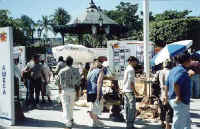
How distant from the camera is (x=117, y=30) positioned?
54.8 feet

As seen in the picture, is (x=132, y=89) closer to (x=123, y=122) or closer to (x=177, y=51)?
(x=123, y=122)

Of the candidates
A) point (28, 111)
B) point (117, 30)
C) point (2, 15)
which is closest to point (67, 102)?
point (28, 111)

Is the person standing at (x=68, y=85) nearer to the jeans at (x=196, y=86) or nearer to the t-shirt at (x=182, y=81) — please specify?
the t-shirt at (x=182, y=81)

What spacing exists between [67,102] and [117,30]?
1023 cm

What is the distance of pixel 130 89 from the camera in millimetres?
7004

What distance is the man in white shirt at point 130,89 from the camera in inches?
274

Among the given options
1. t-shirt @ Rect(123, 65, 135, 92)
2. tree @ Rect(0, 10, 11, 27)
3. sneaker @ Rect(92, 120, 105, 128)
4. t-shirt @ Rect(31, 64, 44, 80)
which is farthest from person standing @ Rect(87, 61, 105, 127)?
tree @ Rect(0, 10, 11, 27)

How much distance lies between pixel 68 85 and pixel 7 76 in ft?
5.57

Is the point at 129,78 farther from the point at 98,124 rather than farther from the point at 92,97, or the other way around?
the point at 98,124

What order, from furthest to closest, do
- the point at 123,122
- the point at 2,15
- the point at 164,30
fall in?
the point at 2,15
the point at 164,30
the point at 123,122

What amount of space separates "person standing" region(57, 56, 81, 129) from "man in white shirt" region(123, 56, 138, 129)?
1.19 metres

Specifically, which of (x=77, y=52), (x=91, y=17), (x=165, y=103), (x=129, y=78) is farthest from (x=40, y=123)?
(x=91, y=17)

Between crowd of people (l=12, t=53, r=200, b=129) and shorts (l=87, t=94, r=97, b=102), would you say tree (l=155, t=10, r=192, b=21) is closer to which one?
crowd of people (l=12, t=53, r=200, b=129)

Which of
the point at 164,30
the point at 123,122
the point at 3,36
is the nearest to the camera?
the point at 3,36
